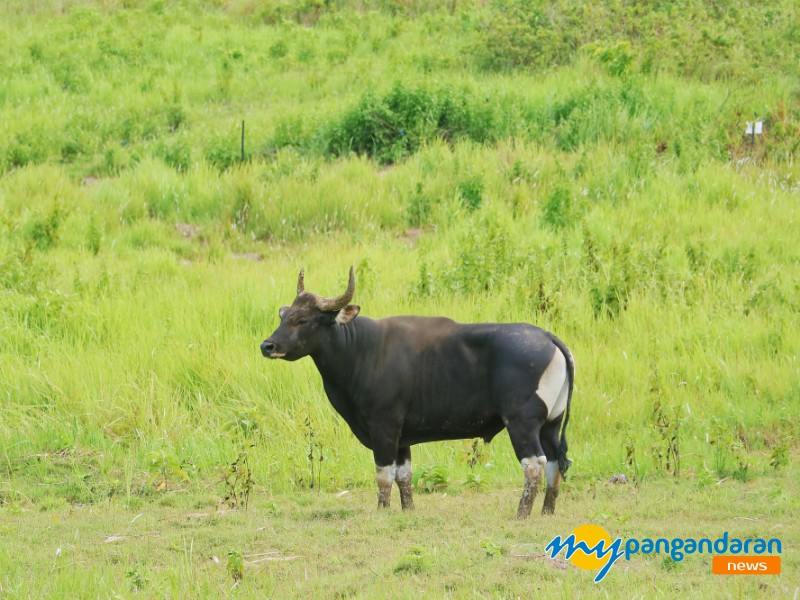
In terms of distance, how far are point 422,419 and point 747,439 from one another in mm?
3280

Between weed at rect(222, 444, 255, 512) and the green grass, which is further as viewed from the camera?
weed at rect(222, 444, 255, 512)

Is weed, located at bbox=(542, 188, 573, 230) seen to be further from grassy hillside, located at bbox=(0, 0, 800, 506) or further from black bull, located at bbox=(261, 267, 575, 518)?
black bull, located at bbox=(261, 267, 575, 518)

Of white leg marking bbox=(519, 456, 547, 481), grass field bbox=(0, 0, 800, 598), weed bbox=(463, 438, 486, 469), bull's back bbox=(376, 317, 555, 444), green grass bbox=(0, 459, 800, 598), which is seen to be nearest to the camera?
green grass bbox=(0, 459, 800, 598)

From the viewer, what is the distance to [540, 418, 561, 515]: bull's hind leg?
23.1ft

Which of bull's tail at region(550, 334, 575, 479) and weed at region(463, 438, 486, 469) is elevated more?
bull's tail at region(550, 334, 575, 479)

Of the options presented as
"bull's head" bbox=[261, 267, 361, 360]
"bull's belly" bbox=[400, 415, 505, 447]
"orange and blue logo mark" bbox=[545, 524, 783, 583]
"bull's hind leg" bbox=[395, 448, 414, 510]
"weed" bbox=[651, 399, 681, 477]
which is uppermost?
"bull's head" bbox=[261, 267, 361, 360]

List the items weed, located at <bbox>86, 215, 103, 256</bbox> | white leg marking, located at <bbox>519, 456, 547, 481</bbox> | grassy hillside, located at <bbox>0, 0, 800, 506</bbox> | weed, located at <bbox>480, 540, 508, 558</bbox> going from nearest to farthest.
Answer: weed, located at <bbox>480, 540, 508, 558</bbox>
white leg marking, located at <bbox>519, 456, 547, 481</bbox>
grassy hillside, located at <bbox>0, 0, 800, 506</bbox>
weed, located at <bbox>86, 215, 103, 256</bbox>

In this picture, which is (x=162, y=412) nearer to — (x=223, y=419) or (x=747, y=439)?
(x=223, y=419)

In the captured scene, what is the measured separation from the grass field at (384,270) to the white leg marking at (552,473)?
281 millimetres

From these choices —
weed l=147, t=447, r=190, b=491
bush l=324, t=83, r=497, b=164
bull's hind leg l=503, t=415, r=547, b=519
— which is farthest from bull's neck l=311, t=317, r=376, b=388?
bush l=324, t=83, r=497, b=164

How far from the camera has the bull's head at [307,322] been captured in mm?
7090

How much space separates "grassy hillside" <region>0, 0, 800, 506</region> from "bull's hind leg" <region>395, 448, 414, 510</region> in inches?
35.3

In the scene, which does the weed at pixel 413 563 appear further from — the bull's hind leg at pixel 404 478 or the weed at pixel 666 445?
the weed at pixel 666 445

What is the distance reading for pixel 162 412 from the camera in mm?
9617
